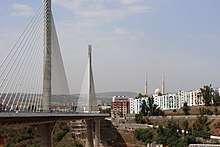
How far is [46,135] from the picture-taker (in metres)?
21.7

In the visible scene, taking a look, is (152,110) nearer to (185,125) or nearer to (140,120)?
(140,120)

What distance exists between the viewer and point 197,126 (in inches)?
1813

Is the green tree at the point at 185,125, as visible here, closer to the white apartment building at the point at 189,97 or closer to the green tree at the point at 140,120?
A: the green tree at the point at 140,120

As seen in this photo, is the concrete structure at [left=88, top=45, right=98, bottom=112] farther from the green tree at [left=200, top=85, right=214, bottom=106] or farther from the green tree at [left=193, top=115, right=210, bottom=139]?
the green tree at [left=200, top=85, right=214, bottom=106]

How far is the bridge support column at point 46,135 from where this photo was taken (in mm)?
21302

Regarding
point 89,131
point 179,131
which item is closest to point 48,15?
point 89,131

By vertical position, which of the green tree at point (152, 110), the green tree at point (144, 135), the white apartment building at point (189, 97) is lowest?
the green tree at point (144, 135)

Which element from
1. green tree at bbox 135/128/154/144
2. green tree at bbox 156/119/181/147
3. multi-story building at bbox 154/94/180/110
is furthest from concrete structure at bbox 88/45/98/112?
multi-story building at bbox 154/94/180/110

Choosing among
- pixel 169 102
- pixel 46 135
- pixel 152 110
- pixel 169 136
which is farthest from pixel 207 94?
pixel 46 135

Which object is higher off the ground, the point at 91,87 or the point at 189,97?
the point at 91,87

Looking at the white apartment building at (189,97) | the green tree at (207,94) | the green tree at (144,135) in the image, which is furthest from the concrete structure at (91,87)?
the white apartment building at (189,97)

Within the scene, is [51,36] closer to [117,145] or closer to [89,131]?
[89,131]

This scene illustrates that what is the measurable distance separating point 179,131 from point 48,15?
25.3 meters

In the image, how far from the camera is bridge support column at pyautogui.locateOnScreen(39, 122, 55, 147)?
69.9ft
